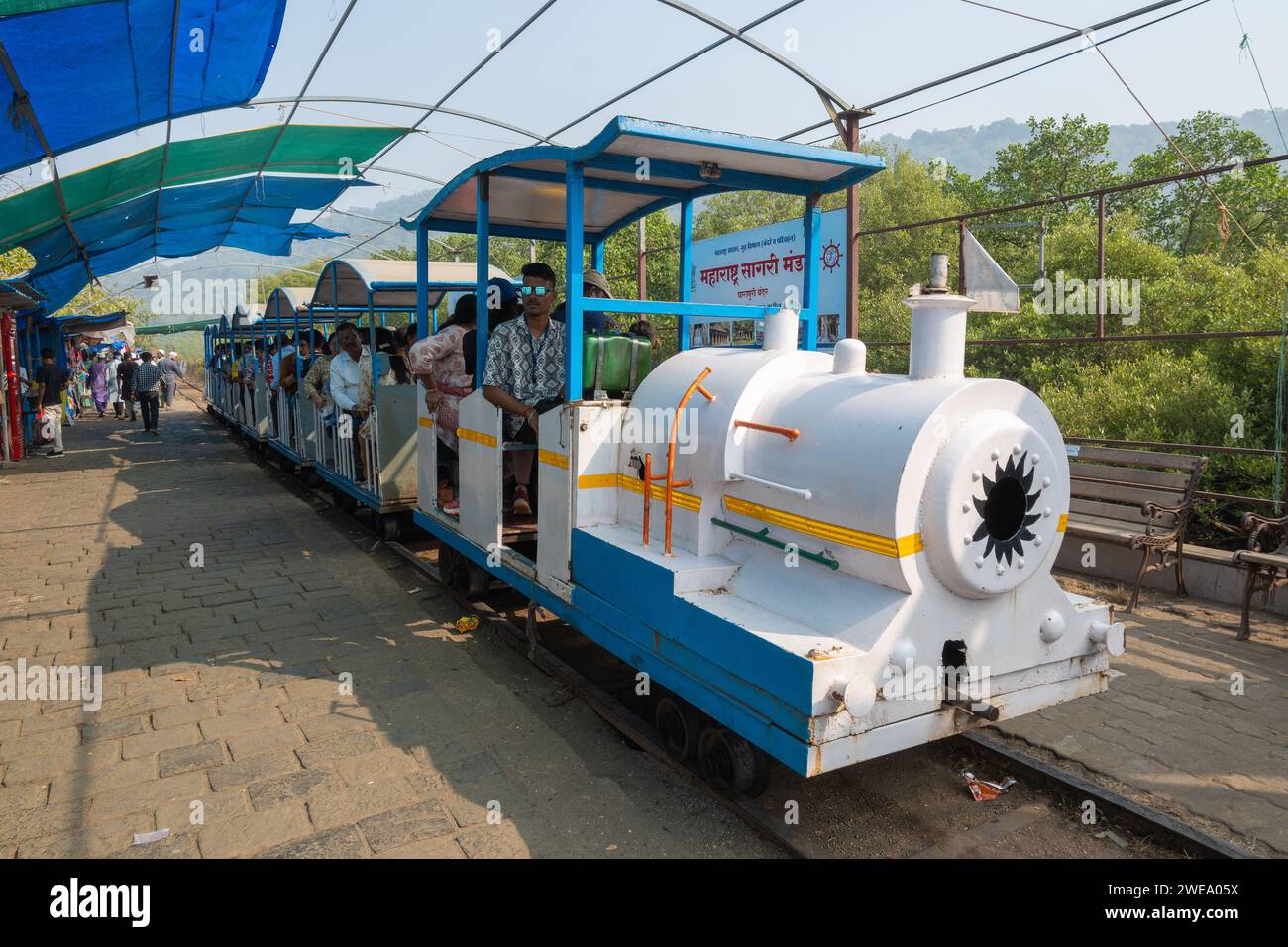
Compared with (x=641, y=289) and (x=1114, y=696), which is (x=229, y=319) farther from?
(x=1114, y=696)

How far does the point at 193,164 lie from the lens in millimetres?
11039

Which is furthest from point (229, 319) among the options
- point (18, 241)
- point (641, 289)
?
point (641, 289)

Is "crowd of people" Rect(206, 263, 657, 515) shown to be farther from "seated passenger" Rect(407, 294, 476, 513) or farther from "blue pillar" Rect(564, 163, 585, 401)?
"blue pillar" Rect(564, 163, 585, 401)

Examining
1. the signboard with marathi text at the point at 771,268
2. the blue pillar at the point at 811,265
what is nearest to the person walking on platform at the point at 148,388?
the signboard with marathi text at the point at 771,268

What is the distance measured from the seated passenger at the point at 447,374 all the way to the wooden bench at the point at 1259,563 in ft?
17.3

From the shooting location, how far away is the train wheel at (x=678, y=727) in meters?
3.67

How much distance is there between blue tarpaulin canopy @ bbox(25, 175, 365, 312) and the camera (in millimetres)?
12664

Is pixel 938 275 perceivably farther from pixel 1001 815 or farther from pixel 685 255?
pixel 685 255

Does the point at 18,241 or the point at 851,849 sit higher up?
the point at 18,241

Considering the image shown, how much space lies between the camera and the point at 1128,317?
12.9 meters

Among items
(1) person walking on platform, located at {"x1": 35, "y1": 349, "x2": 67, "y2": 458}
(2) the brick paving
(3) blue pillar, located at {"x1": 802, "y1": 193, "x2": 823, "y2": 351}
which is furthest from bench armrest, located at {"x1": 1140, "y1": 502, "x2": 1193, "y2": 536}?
(1) person walking on platform, located at {"x1": 35, "y1": 349, "x2": 67, "y2": 458}

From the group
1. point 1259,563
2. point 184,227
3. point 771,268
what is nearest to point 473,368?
point 771,268

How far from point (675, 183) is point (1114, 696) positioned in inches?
147

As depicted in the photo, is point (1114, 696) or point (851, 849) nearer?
point (851, 849)
